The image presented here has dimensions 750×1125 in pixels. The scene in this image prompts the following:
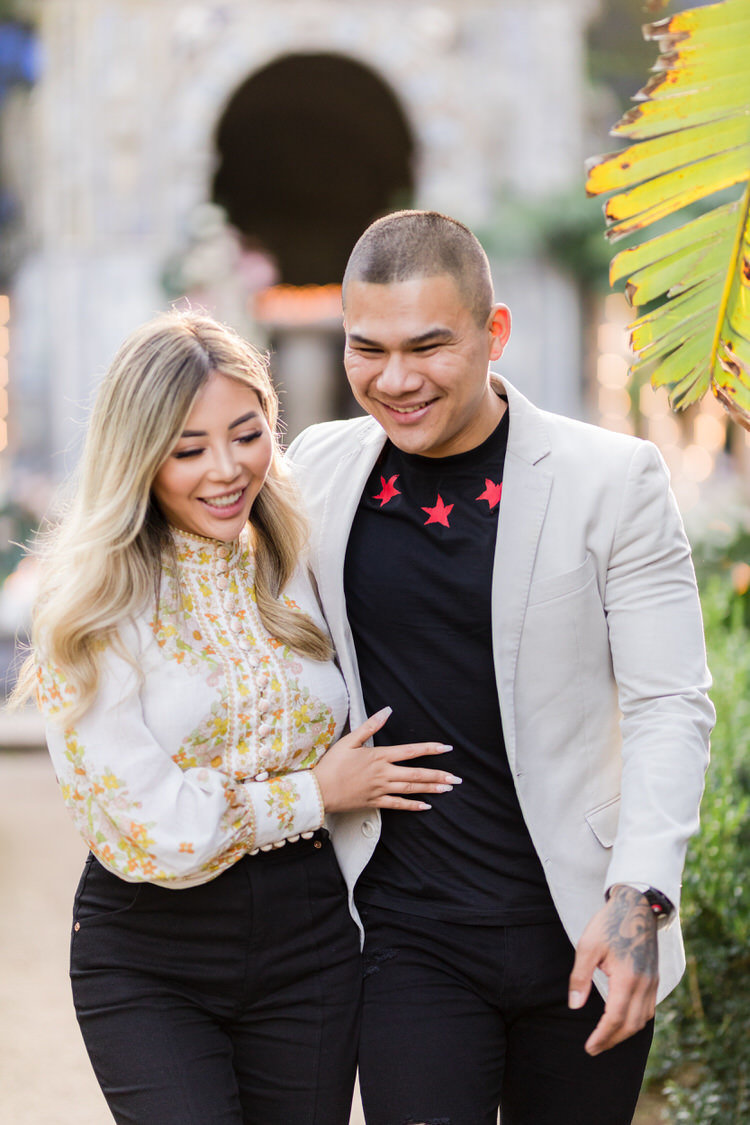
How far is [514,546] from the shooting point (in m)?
2.29

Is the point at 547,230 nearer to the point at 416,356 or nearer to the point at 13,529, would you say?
the point at 13,529

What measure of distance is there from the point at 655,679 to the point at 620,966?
51 centimetres

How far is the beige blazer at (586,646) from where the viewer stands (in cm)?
220

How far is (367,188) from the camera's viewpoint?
21.1 m

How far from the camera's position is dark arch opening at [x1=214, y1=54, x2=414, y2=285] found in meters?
20.2

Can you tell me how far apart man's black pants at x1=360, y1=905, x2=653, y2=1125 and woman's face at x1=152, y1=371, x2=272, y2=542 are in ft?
2.57

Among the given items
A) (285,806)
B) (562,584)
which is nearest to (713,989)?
(562,584)

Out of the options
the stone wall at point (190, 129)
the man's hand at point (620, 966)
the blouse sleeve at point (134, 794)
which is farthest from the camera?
the stone wall at point (190, 129)

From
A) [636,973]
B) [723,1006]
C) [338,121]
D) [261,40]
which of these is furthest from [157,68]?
[636,973]

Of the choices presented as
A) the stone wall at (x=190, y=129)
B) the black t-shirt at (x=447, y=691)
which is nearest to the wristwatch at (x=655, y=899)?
the black t-shirt at (x=447, y=691)

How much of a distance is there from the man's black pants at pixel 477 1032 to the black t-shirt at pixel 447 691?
0.17ft

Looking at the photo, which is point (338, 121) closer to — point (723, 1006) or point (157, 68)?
point (157, 68)

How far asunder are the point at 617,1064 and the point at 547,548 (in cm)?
93

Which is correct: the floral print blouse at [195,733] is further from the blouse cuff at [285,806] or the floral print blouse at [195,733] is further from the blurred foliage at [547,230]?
the blurred foliage at [547,230]
